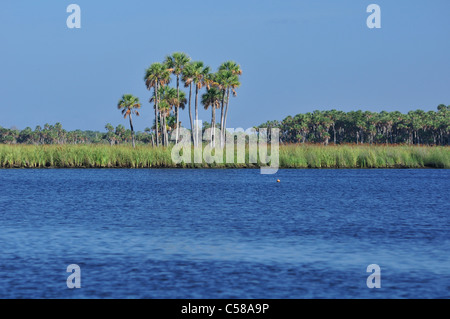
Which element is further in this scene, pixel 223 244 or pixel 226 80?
pixel 226 80

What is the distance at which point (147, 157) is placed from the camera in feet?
196

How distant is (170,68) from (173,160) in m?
41.8

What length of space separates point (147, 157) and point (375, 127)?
436 feet

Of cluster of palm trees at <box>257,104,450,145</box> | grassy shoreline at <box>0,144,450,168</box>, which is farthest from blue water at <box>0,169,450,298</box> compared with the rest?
cluster of palm trees at <box>257,104,450,145</box>

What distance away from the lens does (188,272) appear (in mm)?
15836

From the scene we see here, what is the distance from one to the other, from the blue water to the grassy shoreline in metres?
20.2

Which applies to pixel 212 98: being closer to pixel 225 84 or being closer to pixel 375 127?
pixel 225 84

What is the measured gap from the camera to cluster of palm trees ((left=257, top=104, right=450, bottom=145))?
17438 cm

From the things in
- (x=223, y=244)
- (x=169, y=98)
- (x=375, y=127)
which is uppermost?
(x=169, y=98)

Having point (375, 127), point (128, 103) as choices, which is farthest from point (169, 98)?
point (375, 127)

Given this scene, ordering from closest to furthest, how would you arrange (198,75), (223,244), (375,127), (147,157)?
(223,244), (147,157), (198,75), (375,127)

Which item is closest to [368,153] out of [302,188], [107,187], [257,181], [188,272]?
[257,181]

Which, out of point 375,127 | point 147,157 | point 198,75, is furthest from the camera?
point 375,127
